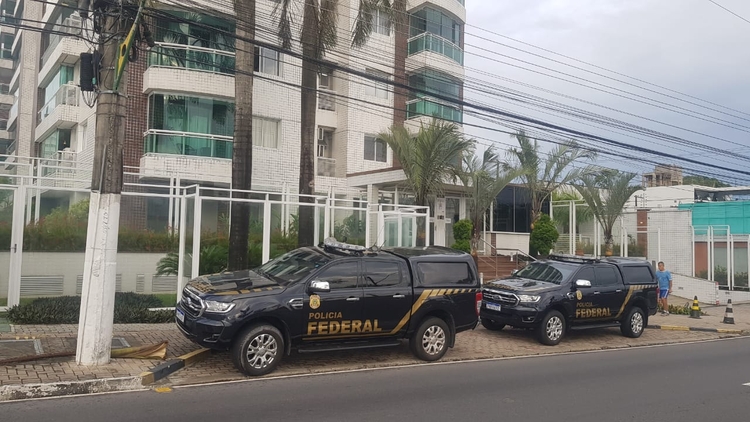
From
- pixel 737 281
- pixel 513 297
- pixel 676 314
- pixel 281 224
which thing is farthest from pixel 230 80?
pixel 737 281

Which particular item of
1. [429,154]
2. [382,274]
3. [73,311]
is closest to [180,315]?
[382,274]

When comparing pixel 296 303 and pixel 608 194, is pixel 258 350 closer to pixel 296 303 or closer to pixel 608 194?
pixel 296 303

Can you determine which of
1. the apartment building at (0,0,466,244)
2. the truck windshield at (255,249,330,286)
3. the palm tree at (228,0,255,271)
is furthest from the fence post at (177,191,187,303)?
the truck windshield at (255,249,330,286)

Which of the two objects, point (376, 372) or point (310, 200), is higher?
point (310, 200)

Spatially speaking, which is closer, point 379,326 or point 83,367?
point 83,367

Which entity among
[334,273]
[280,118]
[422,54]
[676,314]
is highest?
[422,54]

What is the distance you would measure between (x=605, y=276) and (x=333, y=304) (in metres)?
7.41

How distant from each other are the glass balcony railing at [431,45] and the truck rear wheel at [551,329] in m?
19.1

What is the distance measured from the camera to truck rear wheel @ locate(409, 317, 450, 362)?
10.1 m

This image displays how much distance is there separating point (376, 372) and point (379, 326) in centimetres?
73

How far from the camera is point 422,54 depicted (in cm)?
2912

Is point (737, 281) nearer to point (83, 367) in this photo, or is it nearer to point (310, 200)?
point (310, 200)

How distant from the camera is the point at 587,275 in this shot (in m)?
13.5

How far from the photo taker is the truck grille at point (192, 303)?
853 cm
